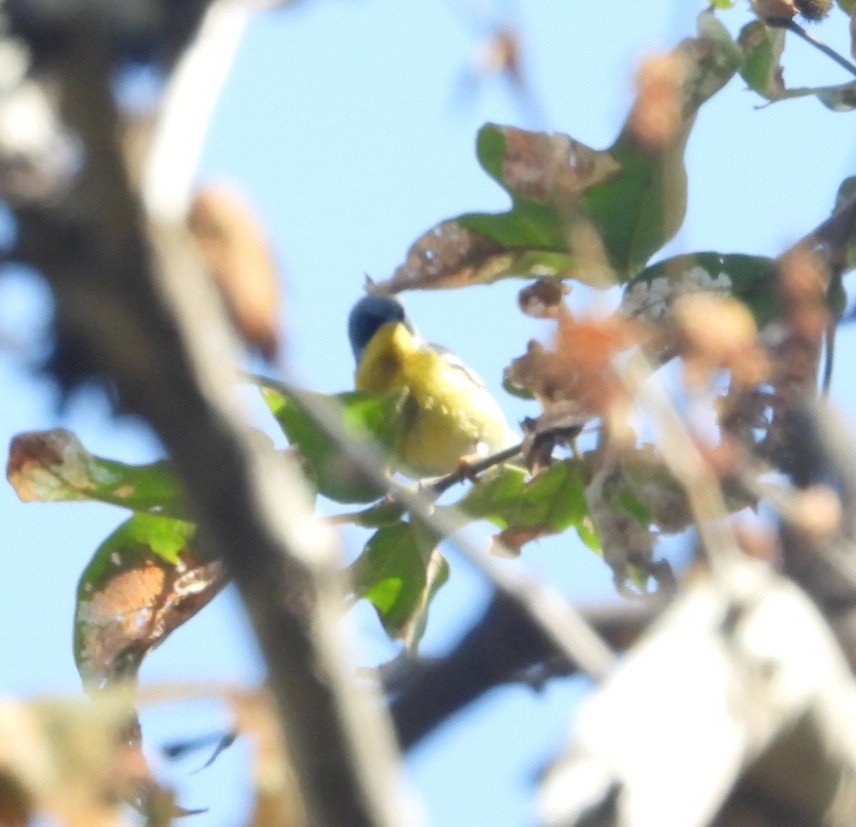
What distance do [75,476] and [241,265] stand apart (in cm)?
115

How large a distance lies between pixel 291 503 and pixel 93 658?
123 centimetres

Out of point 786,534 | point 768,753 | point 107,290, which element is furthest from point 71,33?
point 786,534

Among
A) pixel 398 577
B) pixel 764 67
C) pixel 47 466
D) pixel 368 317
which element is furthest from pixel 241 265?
pixel 368 317

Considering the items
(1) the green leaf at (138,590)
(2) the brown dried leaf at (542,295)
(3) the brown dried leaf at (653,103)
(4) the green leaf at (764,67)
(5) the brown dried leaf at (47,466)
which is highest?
(3) the brown dried leaf at (653,103)

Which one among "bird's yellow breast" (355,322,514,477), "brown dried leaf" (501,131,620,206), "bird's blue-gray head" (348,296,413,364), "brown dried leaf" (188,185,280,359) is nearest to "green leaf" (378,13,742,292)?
"brown dried leaf" (501,131,620,206)

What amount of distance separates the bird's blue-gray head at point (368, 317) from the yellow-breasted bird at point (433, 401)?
0.47 meters

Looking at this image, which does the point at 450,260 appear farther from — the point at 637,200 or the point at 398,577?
the point at 398,577

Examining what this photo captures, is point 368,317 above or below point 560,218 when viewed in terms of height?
below

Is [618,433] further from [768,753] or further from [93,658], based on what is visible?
[93,658]

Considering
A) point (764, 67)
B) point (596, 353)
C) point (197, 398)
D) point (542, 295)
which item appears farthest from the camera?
point (764, 67)

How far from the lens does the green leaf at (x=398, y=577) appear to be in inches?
69.5

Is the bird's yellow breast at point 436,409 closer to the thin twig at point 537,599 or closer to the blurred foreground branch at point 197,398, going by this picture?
the thin twig at point 537,599

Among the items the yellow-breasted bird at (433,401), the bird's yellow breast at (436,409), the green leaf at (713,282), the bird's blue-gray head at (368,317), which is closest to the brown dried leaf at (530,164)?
the green leaf at (713,282)

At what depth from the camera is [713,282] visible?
1624 mm
